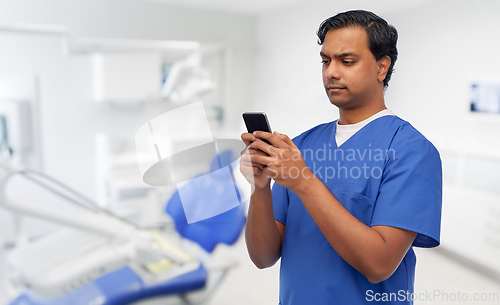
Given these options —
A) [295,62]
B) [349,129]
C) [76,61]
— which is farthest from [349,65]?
[76,61]

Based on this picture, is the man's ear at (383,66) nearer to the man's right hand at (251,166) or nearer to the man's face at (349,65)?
the man's face at (349,65)

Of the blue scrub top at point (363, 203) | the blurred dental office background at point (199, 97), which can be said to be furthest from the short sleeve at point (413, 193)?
the blurred dental office background at point (199, 97)

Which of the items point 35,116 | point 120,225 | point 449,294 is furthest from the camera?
point 449,294

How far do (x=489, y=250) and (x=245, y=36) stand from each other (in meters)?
2.83

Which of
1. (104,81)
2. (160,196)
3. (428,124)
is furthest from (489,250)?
(104,81)

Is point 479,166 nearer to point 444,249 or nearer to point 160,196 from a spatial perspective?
point 444,249

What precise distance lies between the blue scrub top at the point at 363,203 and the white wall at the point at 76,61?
261cm

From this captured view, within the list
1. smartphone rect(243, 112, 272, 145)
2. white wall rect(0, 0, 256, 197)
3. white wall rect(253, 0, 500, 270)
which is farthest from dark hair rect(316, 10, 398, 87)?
white wall rect(0, 0, 256, 197)

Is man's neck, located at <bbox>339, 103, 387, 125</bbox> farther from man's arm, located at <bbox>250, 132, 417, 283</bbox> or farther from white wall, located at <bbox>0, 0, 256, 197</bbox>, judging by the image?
white wall, located at <bbox>0, 0, 256, 197</bbox>

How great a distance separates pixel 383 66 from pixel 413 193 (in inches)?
9.6

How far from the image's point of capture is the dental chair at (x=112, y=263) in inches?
47.6

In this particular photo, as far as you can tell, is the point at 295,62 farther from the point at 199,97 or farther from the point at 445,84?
the point at 445,84

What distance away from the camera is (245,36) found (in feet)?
12.3

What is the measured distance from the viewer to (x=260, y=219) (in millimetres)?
701
